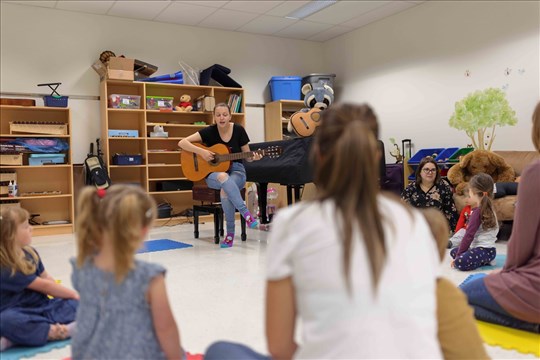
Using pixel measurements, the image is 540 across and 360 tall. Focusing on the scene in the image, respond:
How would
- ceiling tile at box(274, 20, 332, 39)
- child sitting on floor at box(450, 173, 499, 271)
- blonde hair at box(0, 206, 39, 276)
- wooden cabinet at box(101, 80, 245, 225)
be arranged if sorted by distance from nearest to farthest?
blonde hair at box(0, 206, 39, 276), child sitting on floor at box(450, 173, 499, 271), wooden cabinet at box(101, 80, 245, 225), ceiling tile at box(274, 20, 332, 39)

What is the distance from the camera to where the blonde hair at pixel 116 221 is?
1.21m

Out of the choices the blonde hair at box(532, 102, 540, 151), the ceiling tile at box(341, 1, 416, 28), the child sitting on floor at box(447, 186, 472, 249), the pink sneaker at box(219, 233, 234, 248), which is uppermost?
the ceiling tile at box(341, 1, 416, 28)

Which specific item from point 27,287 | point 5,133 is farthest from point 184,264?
point 5,133

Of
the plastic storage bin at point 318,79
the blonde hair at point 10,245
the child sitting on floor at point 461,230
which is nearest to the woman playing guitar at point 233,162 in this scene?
the child sitting on floor at point 461,230

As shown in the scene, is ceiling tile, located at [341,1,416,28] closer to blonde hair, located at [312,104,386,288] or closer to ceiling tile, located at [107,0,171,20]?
ceiling tile, located at [107,0,171,20]

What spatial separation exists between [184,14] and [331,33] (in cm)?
243

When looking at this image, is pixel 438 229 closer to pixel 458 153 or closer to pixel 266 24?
pixel 458 153

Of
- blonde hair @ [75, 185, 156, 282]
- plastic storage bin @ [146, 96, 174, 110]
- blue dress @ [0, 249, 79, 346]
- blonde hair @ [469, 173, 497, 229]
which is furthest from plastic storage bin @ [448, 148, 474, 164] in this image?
blonde hair @ [75, 185, 156, 282]

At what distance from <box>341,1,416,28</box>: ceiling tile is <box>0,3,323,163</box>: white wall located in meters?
1.32

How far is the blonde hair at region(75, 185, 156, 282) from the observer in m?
1.21

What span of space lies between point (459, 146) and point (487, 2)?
1691 mm

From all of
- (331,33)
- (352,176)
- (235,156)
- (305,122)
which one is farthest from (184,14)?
(352,176)

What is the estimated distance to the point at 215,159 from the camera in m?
4.70

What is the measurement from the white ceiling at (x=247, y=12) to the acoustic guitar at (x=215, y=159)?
2380 mm
